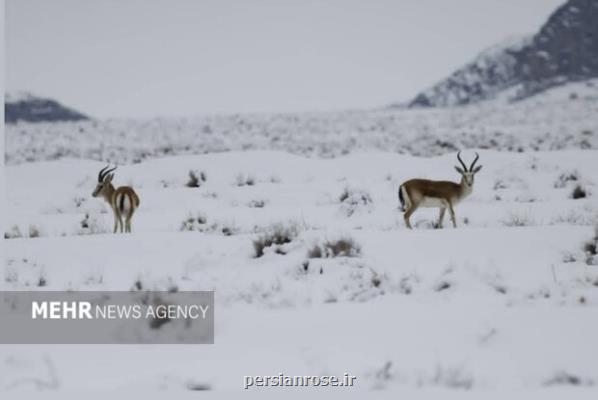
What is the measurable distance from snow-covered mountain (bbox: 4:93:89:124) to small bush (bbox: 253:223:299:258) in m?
79.0

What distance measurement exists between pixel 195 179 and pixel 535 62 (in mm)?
85776

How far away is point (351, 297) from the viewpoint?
6.21 meters

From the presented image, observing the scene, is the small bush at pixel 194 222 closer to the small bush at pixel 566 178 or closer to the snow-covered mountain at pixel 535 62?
the small bush at pixel 566 178

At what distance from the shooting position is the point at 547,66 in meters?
89.3

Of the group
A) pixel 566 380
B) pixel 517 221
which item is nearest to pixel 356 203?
pixel 517 221

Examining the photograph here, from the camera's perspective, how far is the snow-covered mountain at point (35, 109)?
83812mm

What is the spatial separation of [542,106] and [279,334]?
44.5 metres

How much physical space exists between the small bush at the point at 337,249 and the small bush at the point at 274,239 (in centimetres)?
65

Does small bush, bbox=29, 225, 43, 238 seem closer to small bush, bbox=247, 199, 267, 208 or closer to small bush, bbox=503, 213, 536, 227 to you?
small bush, bbox=247, 199, 267, 208

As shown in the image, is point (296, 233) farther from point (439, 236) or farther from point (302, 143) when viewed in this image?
point (302, 143)

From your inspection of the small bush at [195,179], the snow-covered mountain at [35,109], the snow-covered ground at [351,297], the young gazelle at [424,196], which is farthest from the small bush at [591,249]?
the snow-covered mountain at [35,109]

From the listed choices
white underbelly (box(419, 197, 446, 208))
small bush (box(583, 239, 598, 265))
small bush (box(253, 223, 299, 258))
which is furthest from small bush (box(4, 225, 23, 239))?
small bush (box(583, 239, 598, 265))

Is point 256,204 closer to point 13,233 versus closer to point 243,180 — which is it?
point 243,180

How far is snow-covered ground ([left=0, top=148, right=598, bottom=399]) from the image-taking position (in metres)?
4.57
